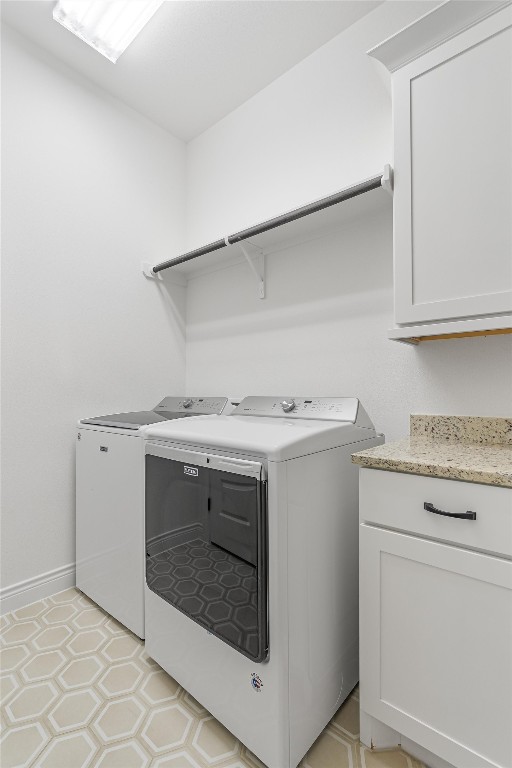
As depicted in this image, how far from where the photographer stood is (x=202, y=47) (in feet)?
6.37

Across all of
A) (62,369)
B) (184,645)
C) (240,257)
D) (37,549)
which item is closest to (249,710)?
(184,645)

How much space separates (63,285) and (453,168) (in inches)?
73.0

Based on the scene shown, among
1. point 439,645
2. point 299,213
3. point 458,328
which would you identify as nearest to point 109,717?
point 439,645

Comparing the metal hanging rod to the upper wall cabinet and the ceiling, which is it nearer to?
the upper wall cabinet

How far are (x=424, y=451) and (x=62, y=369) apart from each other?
179 centimetres

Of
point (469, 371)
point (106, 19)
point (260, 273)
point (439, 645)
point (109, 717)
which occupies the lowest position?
point (109, 717)

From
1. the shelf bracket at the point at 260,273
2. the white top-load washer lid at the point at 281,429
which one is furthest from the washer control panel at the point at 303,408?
the shelf bracket at the point at 260,273

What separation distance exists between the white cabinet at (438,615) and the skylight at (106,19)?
2203mm

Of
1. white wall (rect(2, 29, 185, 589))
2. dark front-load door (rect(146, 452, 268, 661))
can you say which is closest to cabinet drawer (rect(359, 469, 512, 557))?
dark front-load door (rect(146, 452, 268, 661))

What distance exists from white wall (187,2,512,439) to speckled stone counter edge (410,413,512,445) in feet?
0.14

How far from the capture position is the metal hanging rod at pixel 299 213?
4.49ft

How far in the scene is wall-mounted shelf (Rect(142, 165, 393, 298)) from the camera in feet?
4.90

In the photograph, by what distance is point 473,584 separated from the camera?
930 millimetres

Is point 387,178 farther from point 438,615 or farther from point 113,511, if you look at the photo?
point 113,511
